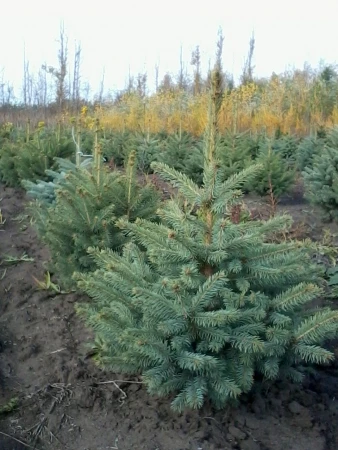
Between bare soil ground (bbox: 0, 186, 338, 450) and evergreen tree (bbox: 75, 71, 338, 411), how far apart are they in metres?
0.16

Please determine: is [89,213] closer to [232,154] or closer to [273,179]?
[273,179]

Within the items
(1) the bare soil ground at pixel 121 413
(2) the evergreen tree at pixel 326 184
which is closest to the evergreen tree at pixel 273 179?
(2) the evergreen tree at pixel 326 184

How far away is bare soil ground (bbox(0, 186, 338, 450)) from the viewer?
10.2 ft

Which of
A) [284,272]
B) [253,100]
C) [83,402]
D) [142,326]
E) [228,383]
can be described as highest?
[253,100]

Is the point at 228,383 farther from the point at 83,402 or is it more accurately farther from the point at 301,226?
the point at 301,226

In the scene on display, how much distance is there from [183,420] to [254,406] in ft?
1.32

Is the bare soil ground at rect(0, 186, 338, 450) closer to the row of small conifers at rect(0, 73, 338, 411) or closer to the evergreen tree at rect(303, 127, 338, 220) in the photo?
the row of small conifers at rect(0, 73, 338, 411)

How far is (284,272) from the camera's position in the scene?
10.1 ft

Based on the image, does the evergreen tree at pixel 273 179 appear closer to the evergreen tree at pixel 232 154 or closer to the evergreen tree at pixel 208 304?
the evergreen tree at pixel 232 154

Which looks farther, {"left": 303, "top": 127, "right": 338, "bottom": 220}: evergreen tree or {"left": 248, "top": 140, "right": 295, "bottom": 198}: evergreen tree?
{"left": 248, "top": 140, "right": 295, "bottom": 198}: evergreen tree

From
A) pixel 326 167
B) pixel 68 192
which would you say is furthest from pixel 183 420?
pixel 326 167

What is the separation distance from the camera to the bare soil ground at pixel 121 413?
10.2 feet

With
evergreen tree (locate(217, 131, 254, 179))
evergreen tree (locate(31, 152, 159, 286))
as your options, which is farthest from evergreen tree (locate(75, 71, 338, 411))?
evergreen tree (locate(217, 131, 254, 179))

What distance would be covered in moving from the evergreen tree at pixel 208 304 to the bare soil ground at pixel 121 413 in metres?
0.16
